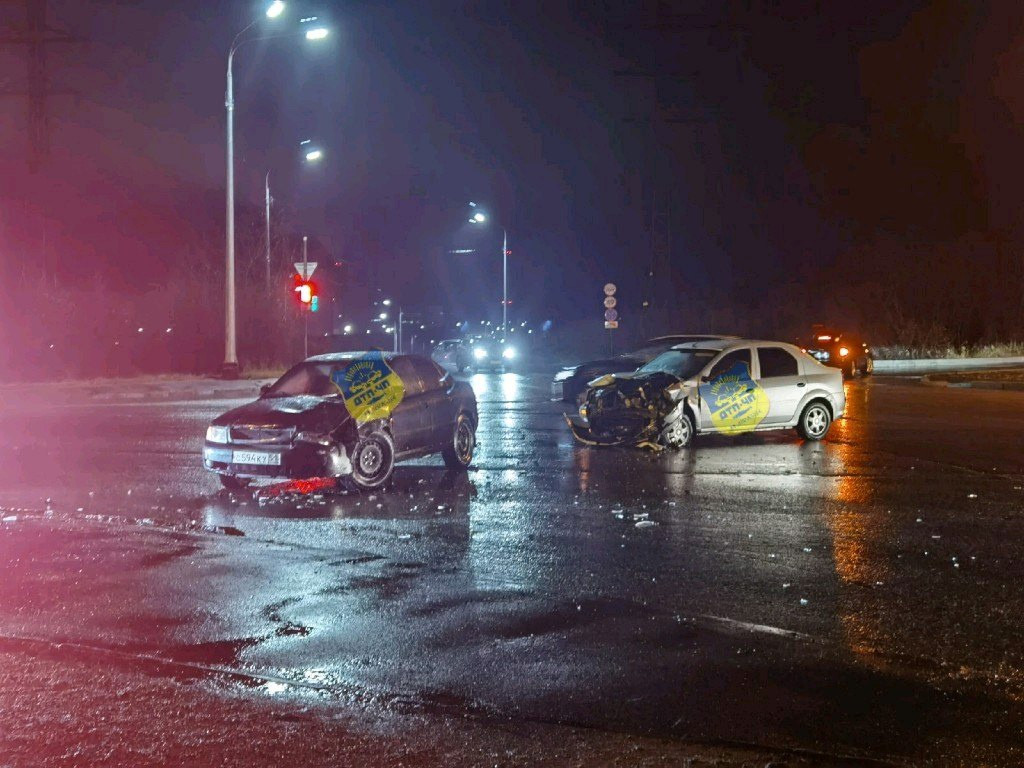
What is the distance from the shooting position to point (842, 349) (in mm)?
36625

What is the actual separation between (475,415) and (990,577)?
772 cm

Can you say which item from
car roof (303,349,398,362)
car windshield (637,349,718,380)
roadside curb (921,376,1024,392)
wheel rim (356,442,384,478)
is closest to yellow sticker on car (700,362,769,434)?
car windshield (637,349,718,380)

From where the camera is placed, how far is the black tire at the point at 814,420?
16.7 meters

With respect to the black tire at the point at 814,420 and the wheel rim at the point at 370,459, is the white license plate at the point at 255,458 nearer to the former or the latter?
the wheel rim at the point at 370,459

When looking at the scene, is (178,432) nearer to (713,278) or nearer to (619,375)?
(619,375)

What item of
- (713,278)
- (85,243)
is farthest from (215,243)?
(713,278)

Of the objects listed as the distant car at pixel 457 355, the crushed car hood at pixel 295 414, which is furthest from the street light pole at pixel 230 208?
the crushed car hood at pixel 295 414

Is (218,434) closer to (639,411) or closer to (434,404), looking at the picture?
(434,404)

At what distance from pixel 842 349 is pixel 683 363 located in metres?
22.0

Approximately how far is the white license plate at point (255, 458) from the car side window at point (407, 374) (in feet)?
6.57

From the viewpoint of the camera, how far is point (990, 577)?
7742 mm

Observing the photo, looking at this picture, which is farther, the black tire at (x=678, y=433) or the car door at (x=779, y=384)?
the car door at (x=779, y=384)

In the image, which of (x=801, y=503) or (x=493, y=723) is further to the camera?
(x=801, y=503)

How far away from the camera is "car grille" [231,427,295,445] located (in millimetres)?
11523
